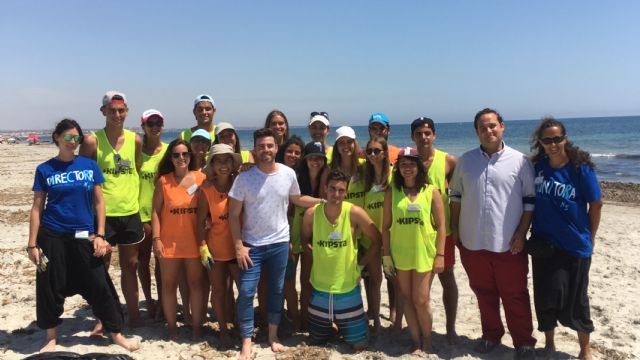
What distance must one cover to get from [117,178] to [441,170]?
3.65 m

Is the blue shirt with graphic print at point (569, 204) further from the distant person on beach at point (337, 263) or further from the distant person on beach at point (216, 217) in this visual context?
the distant person on beach at point (216, 217)

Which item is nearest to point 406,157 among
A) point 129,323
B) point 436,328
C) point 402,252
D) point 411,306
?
point 402,252

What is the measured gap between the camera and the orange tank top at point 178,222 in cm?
464

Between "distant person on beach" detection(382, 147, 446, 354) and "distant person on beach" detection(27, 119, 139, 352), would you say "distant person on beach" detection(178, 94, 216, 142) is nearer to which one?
"distant person on beach" detection(27, 119, 139, 352)

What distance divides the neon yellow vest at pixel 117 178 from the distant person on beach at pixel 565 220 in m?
4.42

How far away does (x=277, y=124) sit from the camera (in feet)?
18.6

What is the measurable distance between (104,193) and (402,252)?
11.0 ft

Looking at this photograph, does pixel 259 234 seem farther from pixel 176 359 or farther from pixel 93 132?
pixel 93 132

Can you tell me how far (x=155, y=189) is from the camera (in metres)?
4.73

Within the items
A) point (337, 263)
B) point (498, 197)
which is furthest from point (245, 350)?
point (498, 197)

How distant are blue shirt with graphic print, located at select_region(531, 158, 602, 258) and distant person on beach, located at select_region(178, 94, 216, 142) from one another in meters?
3.99

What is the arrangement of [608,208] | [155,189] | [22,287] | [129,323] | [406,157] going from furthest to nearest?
[608,208]
[22,287]
[129,323]
[155,189]
[406,157]

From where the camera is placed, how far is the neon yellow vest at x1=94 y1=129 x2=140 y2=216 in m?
4.85

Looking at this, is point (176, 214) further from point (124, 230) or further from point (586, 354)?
point (586, 354)
